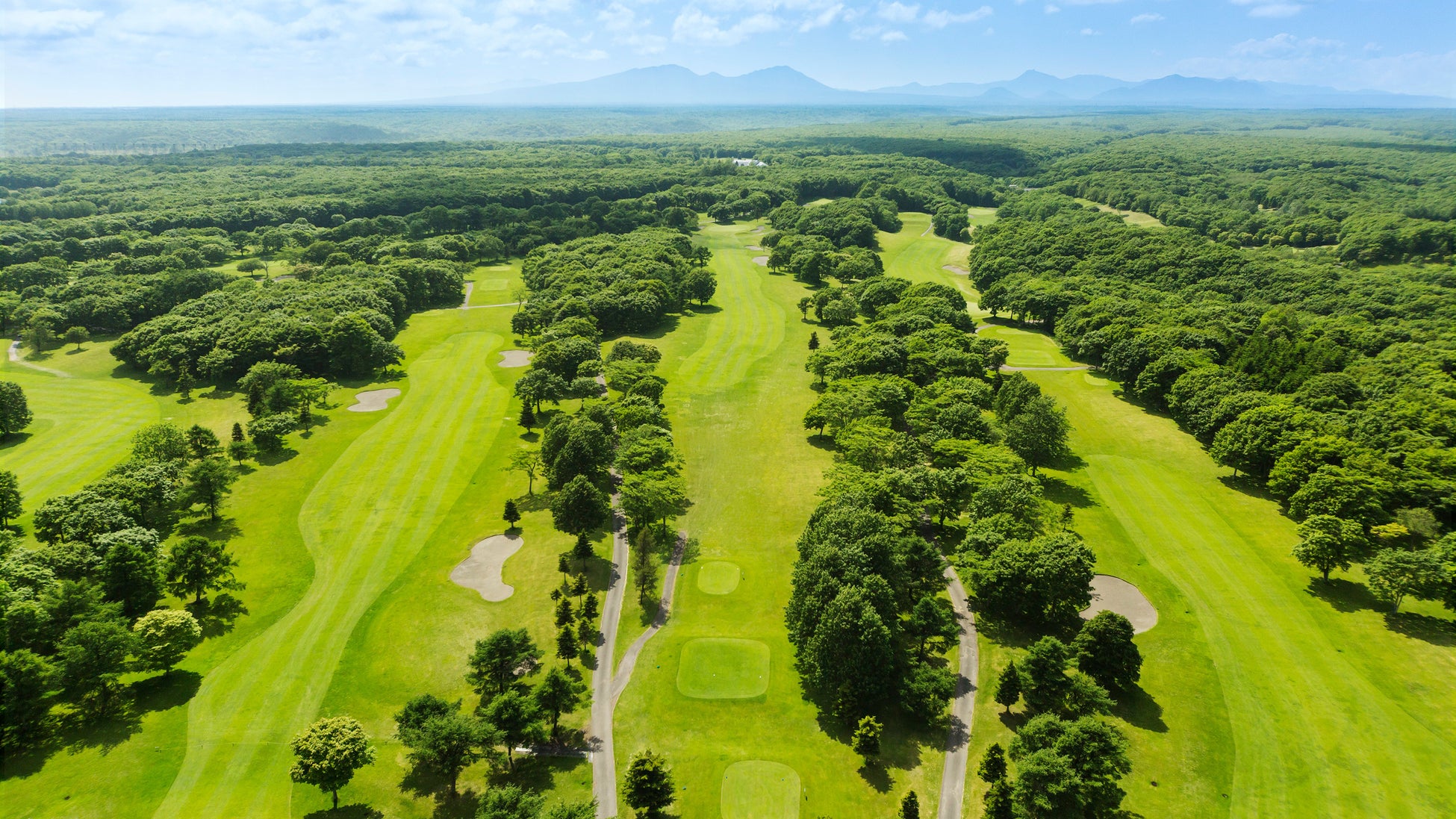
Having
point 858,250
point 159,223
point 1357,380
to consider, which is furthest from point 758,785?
point 159,223

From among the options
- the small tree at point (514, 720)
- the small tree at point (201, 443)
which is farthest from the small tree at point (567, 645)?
the small tree at point (201, 443)

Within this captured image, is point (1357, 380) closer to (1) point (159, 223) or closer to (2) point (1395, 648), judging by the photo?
(2) point (1395, 648)

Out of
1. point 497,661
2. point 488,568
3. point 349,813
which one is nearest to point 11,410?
point 488,568

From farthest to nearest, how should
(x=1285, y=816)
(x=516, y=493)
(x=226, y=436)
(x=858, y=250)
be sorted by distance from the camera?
(x=858, y=250)
(x=226, y=436)
(x=516, y=493)
(x=1285, y=816)

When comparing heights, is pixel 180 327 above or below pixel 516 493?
above

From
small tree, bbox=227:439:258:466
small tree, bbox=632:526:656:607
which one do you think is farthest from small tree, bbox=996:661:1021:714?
small tree, bbox=227:439:258:466

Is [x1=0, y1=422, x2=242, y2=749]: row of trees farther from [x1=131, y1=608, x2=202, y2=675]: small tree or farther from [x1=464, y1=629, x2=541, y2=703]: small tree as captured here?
[x1=464, y1=629, x2=541, y2=703]: small tree

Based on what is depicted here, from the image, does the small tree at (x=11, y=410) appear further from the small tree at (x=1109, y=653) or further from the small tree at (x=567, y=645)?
the small tree at (x=1109, y=653)
